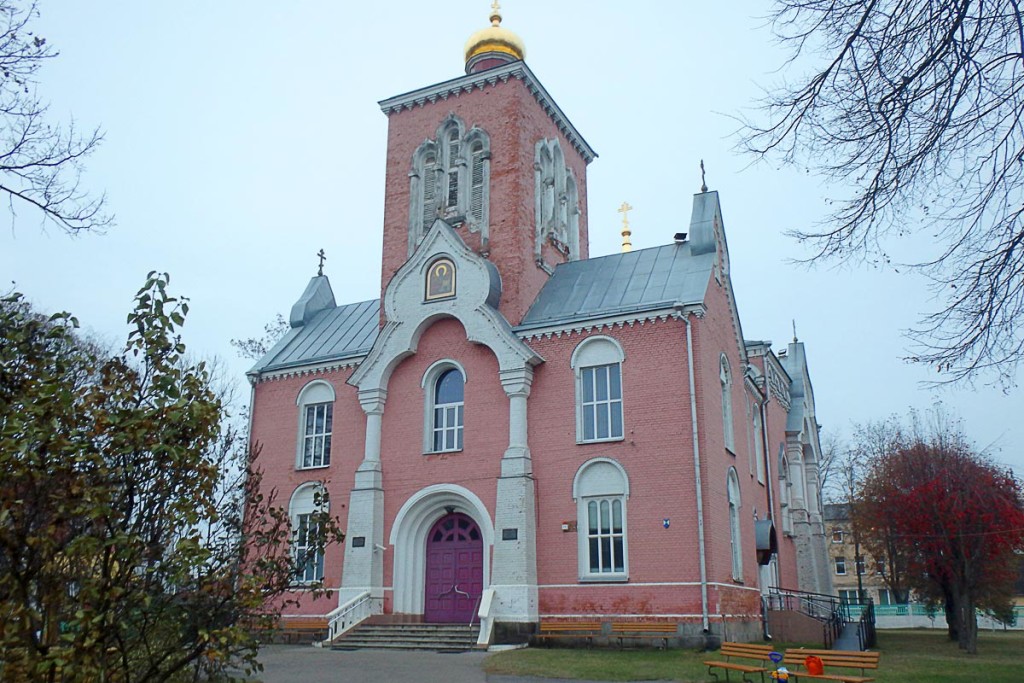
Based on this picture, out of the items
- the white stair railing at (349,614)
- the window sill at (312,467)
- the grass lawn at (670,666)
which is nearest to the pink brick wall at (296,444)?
the window sill at (312,467)

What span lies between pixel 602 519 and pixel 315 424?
9.66m

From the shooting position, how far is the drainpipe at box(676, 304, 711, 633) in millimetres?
19719

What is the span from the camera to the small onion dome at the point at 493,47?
2886 centimetres

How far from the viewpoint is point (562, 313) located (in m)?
24.0

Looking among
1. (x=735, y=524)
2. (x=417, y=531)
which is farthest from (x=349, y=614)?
(x=735, y=524)

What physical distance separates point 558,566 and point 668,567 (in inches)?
106

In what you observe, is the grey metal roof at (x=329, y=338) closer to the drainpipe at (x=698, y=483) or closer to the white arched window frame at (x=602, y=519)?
the white arched window frame at (x=602, y=519)

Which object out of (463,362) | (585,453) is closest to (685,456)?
(585,453)

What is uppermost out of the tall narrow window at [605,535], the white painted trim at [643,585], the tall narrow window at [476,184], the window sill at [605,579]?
the tall narrow window at [476,184]

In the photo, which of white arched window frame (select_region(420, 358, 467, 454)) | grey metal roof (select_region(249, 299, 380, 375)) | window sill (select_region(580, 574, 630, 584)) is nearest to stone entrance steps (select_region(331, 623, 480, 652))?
window sill (select_region(580, 574, 630, 584))

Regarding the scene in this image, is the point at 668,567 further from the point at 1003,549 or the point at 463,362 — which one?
the point at 1003,549

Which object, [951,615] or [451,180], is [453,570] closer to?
[451,180]

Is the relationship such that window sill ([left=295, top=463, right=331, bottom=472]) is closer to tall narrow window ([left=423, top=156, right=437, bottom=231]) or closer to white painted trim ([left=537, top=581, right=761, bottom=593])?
tall narrow window ([left=423, top=156, right=437, bottom=231])

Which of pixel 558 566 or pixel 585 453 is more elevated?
pixel 585 453
